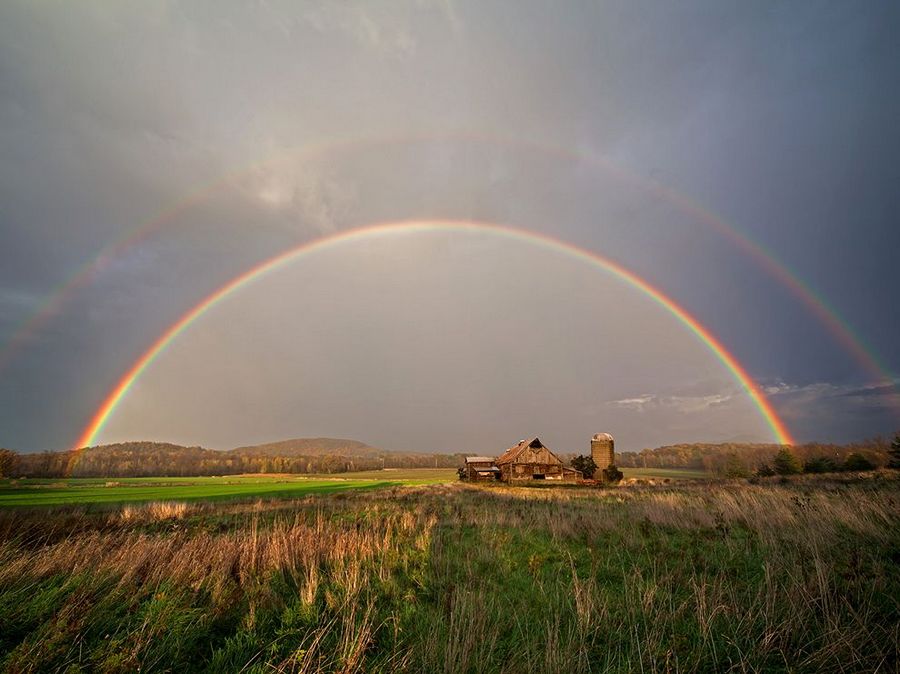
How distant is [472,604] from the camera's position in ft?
17.2

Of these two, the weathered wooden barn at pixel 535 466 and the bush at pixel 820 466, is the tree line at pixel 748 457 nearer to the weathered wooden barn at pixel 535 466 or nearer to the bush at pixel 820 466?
the bush at pixel 820 466

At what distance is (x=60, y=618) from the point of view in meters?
4.43

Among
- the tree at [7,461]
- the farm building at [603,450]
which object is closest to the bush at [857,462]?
the farm building at [603,450]

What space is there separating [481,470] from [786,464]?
164ft

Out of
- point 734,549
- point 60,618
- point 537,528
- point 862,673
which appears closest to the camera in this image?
point 862,673

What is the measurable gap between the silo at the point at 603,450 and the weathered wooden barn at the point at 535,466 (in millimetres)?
3918

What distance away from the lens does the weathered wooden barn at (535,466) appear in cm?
6669

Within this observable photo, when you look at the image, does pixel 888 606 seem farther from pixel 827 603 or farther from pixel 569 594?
pixel 569 594

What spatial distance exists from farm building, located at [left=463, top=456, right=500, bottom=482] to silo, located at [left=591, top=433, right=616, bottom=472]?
673 inches

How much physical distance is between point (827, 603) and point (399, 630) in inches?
205

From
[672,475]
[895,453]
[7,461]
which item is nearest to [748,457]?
[672,475]

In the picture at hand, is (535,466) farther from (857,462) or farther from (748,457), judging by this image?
(748,457)

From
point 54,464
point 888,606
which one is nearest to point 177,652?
point 888,606

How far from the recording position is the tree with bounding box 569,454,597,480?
67.3 m
